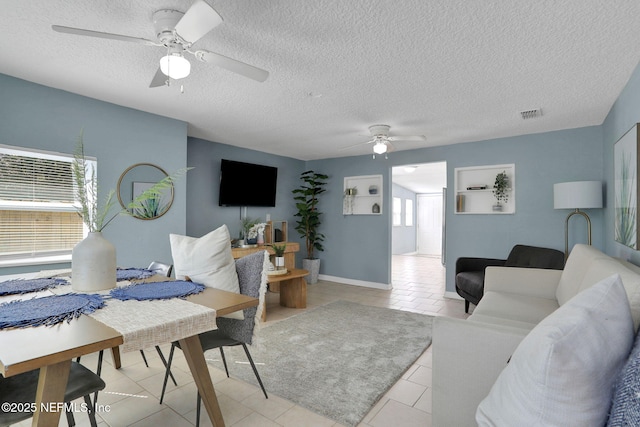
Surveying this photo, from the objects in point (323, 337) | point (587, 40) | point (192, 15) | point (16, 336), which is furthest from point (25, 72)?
point (587, 40)

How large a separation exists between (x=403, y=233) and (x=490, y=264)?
650cm

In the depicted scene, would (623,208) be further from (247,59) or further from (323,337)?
(247,59)

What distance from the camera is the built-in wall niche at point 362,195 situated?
18.9ft

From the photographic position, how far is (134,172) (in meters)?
3.32

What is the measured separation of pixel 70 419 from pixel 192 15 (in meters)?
2.12

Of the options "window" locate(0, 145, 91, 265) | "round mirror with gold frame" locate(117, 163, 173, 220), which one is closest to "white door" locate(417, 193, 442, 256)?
"round mirror with gold frame" locate(117, 163, 173, 220)

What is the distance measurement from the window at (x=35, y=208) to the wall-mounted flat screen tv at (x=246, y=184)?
201 cm

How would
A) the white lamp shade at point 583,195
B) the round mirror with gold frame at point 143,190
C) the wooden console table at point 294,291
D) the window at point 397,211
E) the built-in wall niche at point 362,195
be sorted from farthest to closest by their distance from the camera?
the window at point 397,211 → the built-in wall niche at point 362,195 → the wooden console table at point 294,291 → the white lamp shade at point 583,195 → the round mirror with gold frame at point 143,190

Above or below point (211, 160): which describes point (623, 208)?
below

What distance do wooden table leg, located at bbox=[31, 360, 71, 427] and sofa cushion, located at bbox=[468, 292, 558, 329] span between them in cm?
211

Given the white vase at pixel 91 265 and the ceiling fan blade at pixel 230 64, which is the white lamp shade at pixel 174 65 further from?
the white vase at pixel 91 265

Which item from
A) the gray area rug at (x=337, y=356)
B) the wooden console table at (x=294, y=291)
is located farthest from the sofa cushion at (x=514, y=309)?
the wooden console table at (x=294, y=291)

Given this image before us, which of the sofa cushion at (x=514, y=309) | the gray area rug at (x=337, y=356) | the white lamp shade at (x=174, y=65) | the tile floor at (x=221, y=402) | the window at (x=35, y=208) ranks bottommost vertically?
the tile floor at (x=221, y=402)

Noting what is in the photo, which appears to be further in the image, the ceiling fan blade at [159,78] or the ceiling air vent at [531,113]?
the ceiling air vent at [531,113]
